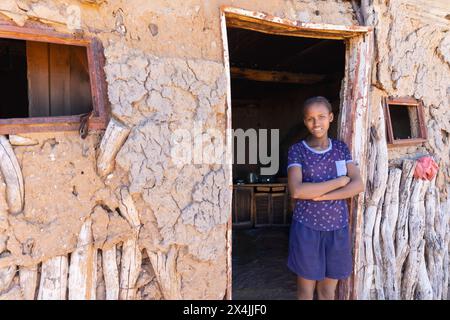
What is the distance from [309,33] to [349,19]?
0.36 meters

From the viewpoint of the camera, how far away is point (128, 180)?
1.91 m

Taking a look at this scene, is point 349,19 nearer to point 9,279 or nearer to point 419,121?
point 419,121

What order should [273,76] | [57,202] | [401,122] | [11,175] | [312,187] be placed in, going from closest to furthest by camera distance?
[11,175] < [57,202] < [312,187] < [401,122] < [273,76]

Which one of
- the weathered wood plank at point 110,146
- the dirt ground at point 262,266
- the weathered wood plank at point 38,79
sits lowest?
the dirt ground at point 262,266

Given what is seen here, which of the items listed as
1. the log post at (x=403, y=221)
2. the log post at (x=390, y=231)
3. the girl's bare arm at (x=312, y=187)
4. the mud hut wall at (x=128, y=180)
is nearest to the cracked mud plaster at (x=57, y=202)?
the mud hut wall at (x=128, y=180)

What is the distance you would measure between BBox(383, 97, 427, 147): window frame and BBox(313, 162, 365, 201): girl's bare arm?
72 centimetres

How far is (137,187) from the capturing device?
6.24 feet

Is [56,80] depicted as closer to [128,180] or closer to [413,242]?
[128,180]

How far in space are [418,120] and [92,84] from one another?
2628 mm

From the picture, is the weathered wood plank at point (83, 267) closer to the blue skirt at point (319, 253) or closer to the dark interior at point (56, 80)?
the dark interior at point (56, 80)

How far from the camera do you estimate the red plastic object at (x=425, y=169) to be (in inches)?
113

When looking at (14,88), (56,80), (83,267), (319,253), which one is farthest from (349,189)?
(14,88)

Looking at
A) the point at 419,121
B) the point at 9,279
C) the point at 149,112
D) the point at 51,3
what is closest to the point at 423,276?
the point at 419,121

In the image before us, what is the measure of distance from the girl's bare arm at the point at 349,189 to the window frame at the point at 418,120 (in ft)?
2.37
